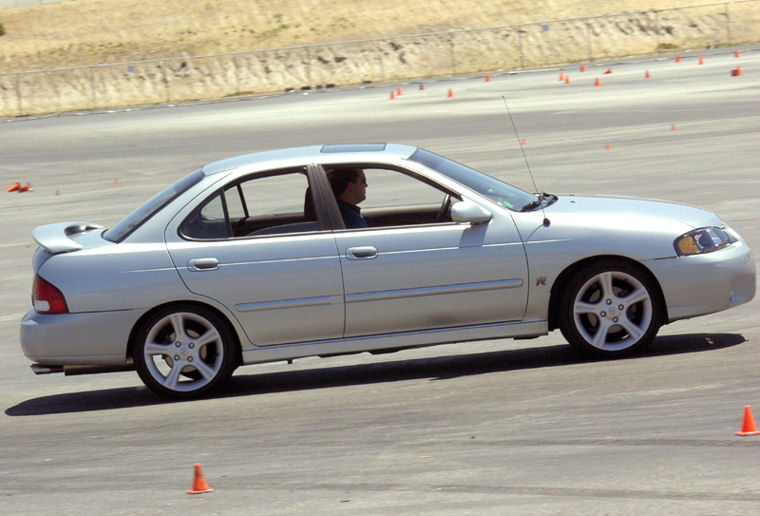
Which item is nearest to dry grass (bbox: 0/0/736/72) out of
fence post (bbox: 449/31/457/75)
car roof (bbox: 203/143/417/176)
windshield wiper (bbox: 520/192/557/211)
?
Result: fence post (bbox: 449/31/457/75)

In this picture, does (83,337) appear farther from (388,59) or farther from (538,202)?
(388,59)

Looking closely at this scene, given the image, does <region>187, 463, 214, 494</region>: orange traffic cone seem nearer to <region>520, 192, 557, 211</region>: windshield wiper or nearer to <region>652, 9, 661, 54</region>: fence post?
<region>520, 192, 557, 211</region>: windshield wiper

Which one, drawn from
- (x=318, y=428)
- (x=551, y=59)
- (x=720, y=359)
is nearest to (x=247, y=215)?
(x=318, y=428)

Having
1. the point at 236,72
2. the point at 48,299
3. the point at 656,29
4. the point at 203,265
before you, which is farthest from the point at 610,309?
the point at 656,29

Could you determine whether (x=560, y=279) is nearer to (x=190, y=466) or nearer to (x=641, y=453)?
(x=641, y=453)

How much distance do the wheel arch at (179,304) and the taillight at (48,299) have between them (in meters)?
0.49

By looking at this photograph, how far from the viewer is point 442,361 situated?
8.81 metres

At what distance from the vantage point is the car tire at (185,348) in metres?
8.04

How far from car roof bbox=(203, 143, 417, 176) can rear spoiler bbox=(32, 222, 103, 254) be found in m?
1.07

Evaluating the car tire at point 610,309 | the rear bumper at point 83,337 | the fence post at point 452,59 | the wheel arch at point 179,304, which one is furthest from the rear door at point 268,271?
the fence post at point 452,59

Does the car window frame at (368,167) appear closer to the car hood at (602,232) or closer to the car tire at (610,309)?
the car hood at (602,232)

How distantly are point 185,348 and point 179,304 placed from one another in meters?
0.31

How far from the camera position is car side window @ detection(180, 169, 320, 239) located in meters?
8.11

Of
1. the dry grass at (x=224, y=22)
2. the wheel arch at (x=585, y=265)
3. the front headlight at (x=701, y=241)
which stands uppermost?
the dry grass at (x=224, y=22)
